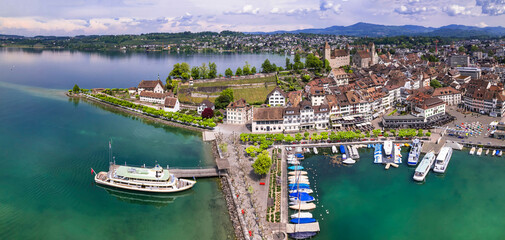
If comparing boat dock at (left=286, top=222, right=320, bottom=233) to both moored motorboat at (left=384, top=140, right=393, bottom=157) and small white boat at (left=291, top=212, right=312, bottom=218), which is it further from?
moored motorboat at (left=384, top=140, right=393, bottom=157)

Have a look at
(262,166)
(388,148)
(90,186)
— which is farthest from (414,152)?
(90,186)

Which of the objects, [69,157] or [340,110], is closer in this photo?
[69,157]

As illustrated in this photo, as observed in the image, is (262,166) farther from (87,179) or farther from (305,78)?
(305,78)

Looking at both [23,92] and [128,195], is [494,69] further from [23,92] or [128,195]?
[23,92]

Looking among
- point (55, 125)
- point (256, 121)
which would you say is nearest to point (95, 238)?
point (256, 121)

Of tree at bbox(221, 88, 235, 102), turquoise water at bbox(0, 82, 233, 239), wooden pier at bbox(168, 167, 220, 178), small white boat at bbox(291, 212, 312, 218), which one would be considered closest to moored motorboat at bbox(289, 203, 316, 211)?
small white boat at bbox(291, 212, 312, 218)

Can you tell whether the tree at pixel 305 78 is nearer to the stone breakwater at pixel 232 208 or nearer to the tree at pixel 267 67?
the tree at pixel 267 67
